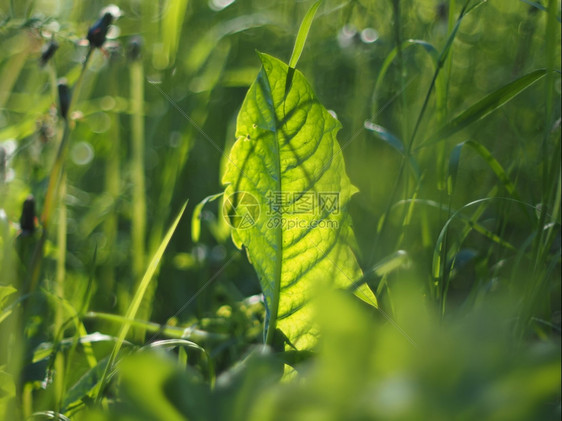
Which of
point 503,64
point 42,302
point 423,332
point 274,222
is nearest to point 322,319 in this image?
point 423,332

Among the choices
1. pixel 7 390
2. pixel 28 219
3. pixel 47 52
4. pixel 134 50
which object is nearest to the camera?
pixel 7 390

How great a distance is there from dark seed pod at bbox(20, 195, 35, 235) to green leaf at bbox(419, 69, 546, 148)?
621 millimetres

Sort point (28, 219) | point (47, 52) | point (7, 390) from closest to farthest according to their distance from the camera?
point (7, 390) < point (28, 219) < point (47, 52)

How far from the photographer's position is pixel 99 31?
917mm

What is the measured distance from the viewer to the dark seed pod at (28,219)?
0.87m

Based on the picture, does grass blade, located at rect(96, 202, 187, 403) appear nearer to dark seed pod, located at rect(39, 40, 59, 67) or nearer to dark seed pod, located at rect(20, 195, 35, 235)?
dark seed pod, located at rect(20, 195, 35, 235)

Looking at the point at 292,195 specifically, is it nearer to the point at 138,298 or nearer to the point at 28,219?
the point at 138,298

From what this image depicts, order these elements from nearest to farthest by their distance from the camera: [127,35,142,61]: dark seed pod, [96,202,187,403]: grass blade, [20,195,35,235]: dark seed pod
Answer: [96,202,187,403]: grass blade → [20,195,35,235]: dark seed pod → [127,35,142,61]: dark seed pod

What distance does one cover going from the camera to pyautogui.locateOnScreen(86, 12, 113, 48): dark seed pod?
91cm

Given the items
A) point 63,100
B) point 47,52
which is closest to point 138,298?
point 63,100

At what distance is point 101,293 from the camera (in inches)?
49.3

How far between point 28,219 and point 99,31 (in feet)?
1.09

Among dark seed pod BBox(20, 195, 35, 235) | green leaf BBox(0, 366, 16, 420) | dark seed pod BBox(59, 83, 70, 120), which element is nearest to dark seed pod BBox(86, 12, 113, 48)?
dark seed pod BBox(59, 83, 70, 120)

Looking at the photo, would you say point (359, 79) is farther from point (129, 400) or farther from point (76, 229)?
point (129, 400)
